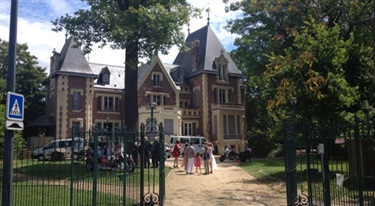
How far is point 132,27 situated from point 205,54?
2575 cm

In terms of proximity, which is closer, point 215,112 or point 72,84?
point 72,84

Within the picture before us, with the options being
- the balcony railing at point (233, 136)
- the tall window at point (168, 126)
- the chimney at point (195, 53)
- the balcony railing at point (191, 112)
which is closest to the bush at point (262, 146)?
the balcony railing at point (233, 136)

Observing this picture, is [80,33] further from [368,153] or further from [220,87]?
[220,87]

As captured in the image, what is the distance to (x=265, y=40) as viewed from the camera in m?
31.0

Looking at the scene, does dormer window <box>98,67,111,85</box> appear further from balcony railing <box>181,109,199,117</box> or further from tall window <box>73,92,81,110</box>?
balcony railing <box>181,109,199,117</box>

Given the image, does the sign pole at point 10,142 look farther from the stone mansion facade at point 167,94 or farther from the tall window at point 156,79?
the tall window at point 156,79

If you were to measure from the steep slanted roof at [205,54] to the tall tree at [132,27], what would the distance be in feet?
70.8

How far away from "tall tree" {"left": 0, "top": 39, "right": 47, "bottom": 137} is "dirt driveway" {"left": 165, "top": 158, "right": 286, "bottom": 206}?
33.1 metres

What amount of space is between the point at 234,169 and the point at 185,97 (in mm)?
24964

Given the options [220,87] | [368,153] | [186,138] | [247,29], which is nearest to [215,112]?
[220,87]

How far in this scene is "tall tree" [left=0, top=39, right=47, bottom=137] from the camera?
48250mm

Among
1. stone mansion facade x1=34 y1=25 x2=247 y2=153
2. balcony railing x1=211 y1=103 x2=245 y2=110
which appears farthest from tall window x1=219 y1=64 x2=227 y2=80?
balcony railing x1=211 y1=103 x2=245 y2=110

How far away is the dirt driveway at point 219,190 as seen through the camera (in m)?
13.3

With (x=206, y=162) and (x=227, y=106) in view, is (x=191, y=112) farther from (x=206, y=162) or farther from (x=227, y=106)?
(x=206, y=162)
